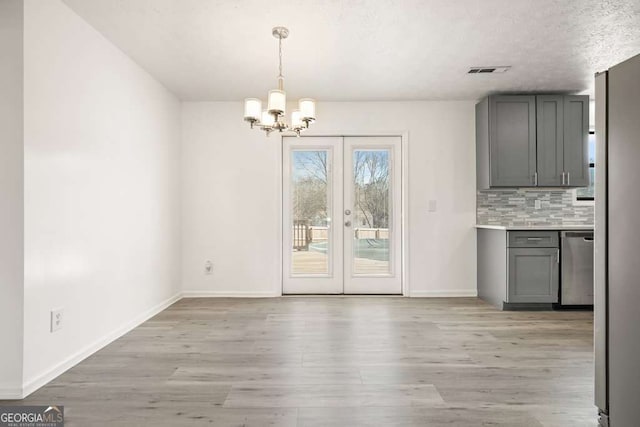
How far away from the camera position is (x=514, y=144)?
15.4 ft

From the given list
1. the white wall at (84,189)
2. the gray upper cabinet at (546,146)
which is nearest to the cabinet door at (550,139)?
the gray upper cabinet at (546,146)

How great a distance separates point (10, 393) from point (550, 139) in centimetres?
523

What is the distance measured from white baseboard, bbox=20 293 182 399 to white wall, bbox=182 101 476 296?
1.06m

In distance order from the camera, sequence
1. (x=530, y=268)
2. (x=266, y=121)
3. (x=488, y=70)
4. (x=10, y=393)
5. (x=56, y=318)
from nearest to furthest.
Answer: (x=10, y=393) → (x=56, y=318) → (x=266, y=121) → (x=488, y=70) → (x=530, y=268)

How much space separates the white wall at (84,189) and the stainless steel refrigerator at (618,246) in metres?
2.97

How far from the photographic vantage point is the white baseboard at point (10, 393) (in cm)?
227

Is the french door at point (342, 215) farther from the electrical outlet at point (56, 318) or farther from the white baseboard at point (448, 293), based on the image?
the electrical outlet at point (56, 318)

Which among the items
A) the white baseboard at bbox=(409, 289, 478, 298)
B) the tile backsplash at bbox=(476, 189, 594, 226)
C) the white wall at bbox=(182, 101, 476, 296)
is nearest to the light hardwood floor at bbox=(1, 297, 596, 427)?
the white baseboard at bbox=(409, 289, 478, 298)

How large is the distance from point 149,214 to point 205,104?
1682mm

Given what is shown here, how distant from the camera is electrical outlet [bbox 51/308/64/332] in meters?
2.58

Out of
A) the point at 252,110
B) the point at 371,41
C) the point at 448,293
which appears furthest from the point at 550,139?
the point at 252,110

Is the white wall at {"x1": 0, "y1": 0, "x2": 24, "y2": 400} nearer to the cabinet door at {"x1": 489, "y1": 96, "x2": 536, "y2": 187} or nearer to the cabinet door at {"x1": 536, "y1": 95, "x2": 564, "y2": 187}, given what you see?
the cabinet door at {"x1": 489, "y1": 96, "x2": 536, "y2": 187}

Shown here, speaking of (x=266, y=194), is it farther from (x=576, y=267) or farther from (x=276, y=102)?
(x=576, y=267)

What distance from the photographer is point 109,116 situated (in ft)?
11.0
